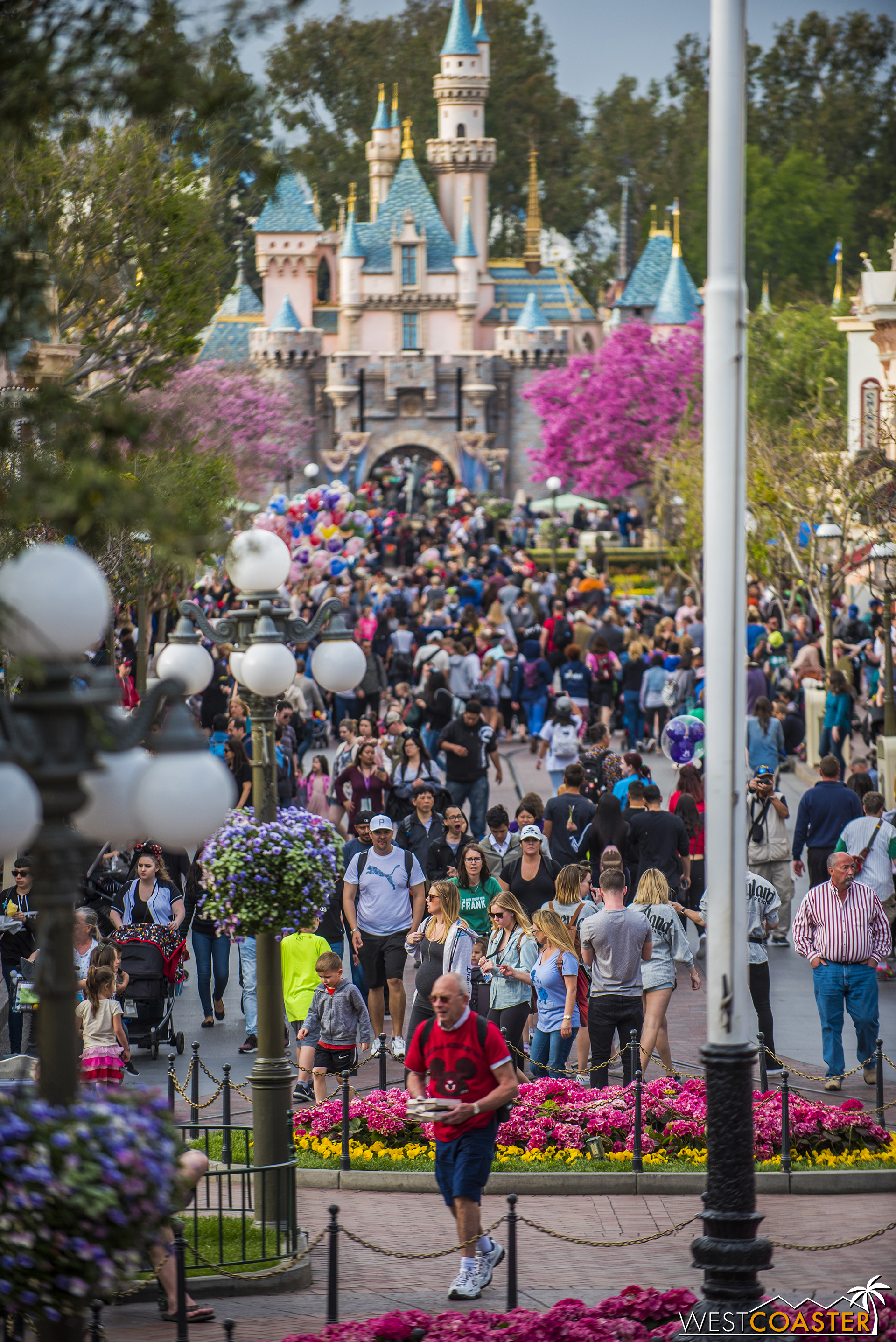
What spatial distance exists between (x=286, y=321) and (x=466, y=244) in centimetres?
786

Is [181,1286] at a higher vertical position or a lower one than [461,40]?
lower

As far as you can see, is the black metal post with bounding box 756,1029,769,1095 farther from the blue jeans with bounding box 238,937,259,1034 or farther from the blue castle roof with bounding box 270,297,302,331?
the blue castle roof with bounding box 270,297,302,331

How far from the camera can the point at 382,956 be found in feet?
39.1

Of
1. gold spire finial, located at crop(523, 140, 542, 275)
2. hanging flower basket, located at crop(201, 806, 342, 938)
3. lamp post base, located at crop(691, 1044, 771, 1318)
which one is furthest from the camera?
gold spire finial, located at crop(523, 140, 542, 275)

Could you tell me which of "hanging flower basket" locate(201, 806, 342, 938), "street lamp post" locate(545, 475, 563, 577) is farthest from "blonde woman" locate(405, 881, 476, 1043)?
"street lamp post" locate(545, 475, 563, 577)

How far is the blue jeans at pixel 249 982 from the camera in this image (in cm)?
1215

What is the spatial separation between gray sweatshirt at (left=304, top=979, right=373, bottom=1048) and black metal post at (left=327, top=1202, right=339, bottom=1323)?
9.39 feet

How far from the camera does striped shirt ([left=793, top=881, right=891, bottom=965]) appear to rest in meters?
10.8

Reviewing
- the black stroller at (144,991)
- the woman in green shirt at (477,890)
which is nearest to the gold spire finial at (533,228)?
the woman in green shirt at (477,890)

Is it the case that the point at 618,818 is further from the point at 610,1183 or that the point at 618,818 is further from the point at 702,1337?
the point at 702,1337

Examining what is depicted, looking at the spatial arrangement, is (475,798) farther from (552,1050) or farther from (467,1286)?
(467,1286)


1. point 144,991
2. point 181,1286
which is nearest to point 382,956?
point 144,991

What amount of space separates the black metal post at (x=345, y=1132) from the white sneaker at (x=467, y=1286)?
1785mm

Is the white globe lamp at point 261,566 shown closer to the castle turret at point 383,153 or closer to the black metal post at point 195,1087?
the black metal post at point 195,1087
